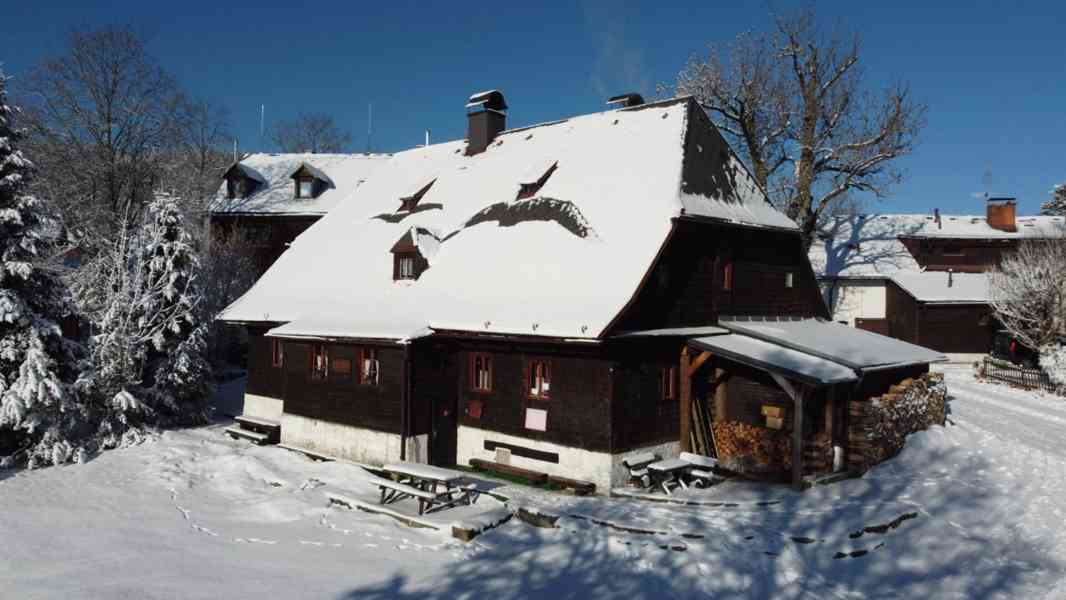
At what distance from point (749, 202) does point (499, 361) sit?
802cm

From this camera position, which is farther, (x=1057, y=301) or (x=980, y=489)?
(x=1057, y=301)

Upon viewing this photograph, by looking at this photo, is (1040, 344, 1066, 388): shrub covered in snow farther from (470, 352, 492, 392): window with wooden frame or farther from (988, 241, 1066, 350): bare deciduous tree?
(470, 352, 492, 392): window with wooden frame

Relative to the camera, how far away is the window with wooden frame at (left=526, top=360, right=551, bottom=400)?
15.8m

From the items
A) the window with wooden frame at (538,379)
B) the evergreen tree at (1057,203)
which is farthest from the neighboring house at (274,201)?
the evergreen tree at (1057,203)

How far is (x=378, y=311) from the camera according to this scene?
741 inches

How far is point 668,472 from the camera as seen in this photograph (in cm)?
1467

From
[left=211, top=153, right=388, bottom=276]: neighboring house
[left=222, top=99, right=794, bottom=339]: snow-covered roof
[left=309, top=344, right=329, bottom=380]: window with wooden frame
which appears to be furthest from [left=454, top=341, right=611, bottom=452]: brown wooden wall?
[left=211, top=153, right=388, bottom=276]: neighboring house

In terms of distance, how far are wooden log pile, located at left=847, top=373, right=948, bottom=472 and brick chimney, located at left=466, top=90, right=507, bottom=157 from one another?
1476 cm

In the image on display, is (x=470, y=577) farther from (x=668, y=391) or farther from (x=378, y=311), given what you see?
(x=378, y=311)

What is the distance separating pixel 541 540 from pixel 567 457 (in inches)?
148

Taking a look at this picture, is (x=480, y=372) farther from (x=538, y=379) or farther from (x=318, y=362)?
(x=318, y=362)

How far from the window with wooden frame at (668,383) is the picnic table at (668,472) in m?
1.49

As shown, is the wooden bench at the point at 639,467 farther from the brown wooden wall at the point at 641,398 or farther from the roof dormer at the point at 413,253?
the roof dormer at the point at 413,253

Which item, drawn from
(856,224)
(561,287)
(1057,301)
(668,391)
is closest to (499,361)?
(561,287)
